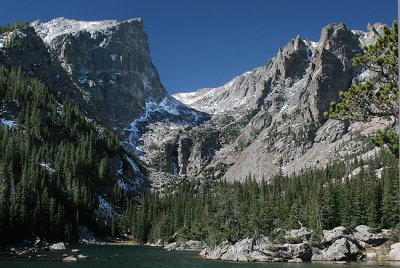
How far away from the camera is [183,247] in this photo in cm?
13225

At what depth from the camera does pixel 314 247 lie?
9288 centimetres

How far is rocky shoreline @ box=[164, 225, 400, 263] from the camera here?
286ft

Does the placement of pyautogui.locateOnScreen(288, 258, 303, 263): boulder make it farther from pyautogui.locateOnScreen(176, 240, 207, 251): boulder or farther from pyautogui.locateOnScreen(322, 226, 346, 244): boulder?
pyautogui.locateOnScreen(176, 240, 207, 251): boulder

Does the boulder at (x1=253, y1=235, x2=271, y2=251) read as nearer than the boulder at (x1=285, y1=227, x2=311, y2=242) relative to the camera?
Yes

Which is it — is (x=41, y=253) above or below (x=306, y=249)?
below

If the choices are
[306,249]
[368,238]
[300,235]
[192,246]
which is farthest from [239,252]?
[192,246]

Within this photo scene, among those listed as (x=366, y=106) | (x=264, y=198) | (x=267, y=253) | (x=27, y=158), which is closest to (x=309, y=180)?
(x=264, y=198)

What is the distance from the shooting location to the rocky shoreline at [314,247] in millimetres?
87125

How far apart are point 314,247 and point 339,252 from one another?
7319 mm

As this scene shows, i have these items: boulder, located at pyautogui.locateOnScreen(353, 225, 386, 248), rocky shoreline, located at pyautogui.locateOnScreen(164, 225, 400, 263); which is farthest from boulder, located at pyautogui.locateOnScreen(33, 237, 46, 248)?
boulder, located at pyautogui.locateOnScreen(353, 225, 386, 248)

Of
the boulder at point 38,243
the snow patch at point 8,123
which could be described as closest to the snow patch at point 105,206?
the snow patch at point 8,123

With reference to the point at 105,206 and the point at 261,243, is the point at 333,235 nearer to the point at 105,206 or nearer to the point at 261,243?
the point at 261,243

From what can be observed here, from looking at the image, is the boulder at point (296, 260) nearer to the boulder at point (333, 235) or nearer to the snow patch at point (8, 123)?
the boulder at point (333, 235)

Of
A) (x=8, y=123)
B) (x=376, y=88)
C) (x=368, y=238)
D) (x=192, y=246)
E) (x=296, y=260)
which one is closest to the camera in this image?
(x=376, y=88)
